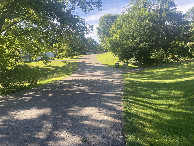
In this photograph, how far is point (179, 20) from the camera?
82.9 feet

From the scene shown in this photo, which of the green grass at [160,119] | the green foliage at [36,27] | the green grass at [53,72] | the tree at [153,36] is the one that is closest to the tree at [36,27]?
the green foliage at [36,27]

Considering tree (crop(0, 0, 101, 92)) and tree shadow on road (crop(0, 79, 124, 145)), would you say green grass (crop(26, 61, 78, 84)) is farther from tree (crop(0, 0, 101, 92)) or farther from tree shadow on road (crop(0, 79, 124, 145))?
tree shadow on road (crop(0, 79, 124, 145))

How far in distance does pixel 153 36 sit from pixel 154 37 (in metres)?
0.23

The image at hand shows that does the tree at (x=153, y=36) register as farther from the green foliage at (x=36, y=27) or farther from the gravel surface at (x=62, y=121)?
the gravel surface at (x=62, y=121)

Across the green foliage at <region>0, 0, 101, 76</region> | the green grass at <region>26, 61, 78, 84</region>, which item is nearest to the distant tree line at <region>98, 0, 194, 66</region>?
the green grass at <region>26, 61, 78, 84</region>

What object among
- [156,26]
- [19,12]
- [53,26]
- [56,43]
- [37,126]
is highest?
[156,26]

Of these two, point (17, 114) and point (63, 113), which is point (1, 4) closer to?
point (17, 114)

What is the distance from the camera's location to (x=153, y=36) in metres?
24.6

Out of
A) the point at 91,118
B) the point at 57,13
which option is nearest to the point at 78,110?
the point at 91,118

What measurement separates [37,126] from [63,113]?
1.40 m

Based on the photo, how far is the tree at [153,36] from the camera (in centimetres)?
2370

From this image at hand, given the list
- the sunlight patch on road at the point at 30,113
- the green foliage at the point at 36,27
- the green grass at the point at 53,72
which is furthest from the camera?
the green grass at the point at 53,72

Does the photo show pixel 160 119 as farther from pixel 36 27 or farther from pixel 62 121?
pixel 36 27

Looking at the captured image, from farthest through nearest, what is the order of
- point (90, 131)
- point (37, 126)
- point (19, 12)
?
1. point (19, 12)
2. point (37, 126)
3. point (90, 131)
